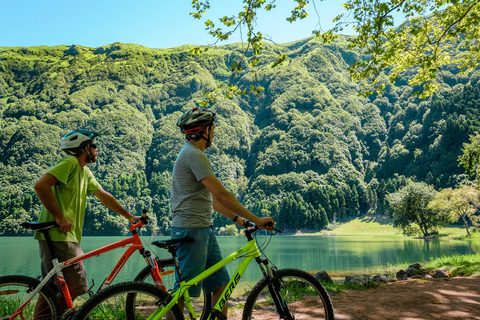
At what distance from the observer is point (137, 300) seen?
328 cm

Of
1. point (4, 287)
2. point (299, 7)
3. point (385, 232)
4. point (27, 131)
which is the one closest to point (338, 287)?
point (4, 287)

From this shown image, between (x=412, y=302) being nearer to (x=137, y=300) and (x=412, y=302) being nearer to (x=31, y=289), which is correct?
(x=137, y=300)

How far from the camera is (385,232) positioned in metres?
107

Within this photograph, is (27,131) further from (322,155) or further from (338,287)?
(338,287)

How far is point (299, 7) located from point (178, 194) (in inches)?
342

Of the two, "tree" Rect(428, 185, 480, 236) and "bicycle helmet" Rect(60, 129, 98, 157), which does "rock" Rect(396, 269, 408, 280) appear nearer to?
"bicycle helmet" Rect(60, 129, 98, 157)

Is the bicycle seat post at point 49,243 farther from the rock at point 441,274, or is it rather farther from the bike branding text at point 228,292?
the rock at point 441,274

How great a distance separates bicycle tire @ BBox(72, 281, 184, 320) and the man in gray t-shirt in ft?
0.85

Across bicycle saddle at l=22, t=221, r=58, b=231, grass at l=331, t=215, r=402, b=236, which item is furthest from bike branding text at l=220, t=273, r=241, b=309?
grass at l=331, t=215, r=402, b=236

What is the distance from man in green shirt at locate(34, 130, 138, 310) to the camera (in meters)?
3.54

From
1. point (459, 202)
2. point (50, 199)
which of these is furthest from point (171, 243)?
point (459, 202)

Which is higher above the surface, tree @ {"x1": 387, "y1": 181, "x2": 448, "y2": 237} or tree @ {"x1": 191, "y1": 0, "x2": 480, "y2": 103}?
tree @ {"x1": 191, "y1": 0, "x2": 480, "y2": 103}

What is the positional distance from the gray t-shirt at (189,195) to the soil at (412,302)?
2.91 m

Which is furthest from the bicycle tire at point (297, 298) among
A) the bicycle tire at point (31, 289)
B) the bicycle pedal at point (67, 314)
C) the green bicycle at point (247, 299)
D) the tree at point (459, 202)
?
the tree at point (459, 202)
